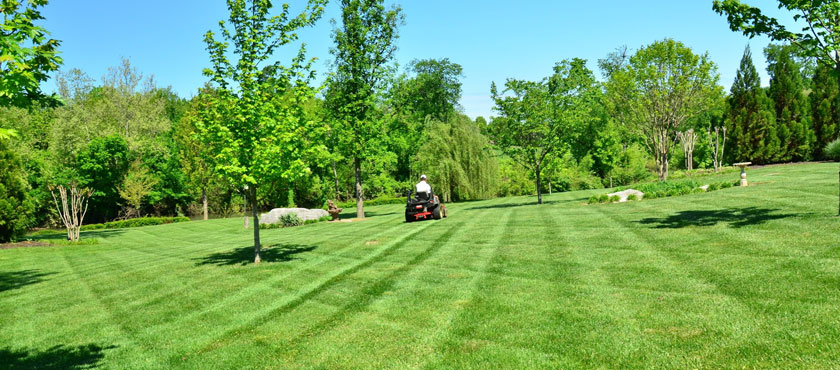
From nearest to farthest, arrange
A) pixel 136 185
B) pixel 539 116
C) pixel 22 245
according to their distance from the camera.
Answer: pixel 22 245, pixel 539 116, pixel 136 185

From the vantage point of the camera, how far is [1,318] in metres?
7.09

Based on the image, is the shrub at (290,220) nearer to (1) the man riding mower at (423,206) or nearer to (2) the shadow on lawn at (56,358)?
(1) the man riding mower at (423,206)

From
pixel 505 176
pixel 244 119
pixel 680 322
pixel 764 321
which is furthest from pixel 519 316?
pixel 505 176

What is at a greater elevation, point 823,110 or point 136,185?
point 823,110

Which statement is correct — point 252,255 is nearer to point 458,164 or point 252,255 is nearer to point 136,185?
point 458,164

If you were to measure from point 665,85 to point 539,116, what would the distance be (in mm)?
7373

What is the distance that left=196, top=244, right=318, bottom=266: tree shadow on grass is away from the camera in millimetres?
10914

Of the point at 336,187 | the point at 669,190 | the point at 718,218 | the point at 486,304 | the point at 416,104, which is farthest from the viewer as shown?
the point at 416,104

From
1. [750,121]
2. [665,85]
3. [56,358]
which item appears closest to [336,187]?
[665,85]

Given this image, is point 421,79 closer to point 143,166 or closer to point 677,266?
point 677,266

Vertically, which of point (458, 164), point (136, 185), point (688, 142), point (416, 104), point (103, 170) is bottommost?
point (136, 185)

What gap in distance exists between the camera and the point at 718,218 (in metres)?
10.2

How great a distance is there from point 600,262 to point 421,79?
20206mm

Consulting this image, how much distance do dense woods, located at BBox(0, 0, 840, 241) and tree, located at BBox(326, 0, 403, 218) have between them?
8 cm
